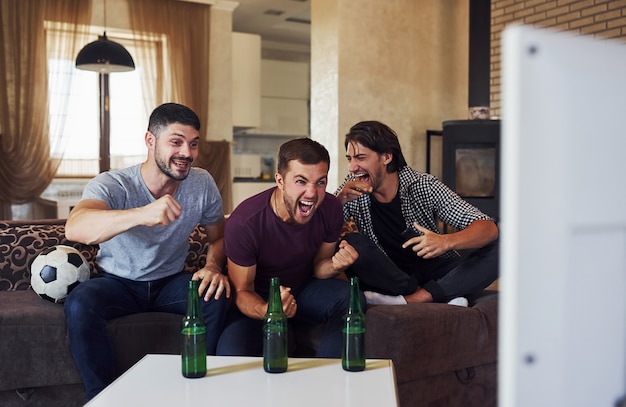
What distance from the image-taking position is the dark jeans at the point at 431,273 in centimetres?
239

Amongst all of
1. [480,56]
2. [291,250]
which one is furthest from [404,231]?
[480,56]

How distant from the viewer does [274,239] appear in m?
2.23

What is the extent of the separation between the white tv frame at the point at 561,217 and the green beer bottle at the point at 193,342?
3.89 feet

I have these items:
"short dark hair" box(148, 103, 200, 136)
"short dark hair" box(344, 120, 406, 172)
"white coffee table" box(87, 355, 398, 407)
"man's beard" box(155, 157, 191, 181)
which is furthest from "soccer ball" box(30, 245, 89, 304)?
"short dark hair" box(344, 120, 406, 172)

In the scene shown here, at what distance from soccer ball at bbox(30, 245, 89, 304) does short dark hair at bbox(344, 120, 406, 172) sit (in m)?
1.26

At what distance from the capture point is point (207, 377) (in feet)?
5.09

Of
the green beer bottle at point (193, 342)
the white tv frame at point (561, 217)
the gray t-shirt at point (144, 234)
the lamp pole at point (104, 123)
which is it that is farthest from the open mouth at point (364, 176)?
the lamp pole at point (104, 123)

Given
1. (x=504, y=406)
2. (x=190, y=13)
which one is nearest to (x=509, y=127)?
(x=504, y=406)

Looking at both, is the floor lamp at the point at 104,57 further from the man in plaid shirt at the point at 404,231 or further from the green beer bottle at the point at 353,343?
the green beer bottle at the point at 353,343

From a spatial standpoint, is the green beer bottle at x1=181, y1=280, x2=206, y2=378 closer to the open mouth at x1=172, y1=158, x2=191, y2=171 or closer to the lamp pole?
the open mouth at x1=172, y1=158, x2=191, y2=171

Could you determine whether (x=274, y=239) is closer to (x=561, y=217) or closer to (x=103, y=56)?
(x=561, y=217)

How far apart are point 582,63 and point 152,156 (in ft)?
6.82

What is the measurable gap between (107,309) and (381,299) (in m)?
0.98

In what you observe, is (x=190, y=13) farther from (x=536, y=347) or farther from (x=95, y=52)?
(x=536, y=347)
